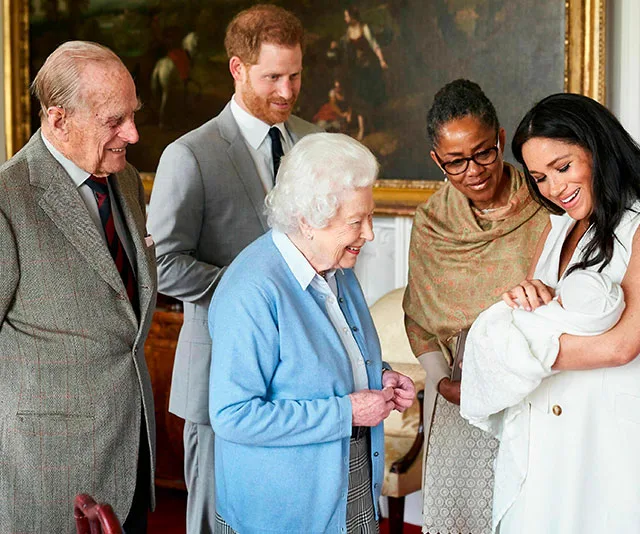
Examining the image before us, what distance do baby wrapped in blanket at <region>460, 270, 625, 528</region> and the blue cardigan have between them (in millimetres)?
358

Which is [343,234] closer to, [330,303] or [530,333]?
[330,303]

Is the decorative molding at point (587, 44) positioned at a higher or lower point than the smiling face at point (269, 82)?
higher

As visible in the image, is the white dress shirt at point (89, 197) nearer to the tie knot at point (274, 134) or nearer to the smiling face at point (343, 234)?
the smiling face at point (343, 234)

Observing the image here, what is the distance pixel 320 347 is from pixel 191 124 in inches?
131

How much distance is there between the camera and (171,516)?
16.7 feet

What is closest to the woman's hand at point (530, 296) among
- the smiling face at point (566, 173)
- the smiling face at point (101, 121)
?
the smiling face at point (566, 173)

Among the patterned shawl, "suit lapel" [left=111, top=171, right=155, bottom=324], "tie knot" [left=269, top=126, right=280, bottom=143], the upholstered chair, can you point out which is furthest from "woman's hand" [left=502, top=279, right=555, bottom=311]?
the upholstered chair

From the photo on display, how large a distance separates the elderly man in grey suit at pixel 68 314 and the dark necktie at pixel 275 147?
0.91 metres

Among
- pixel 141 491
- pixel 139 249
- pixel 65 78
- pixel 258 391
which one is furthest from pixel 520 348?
pixel 65 78

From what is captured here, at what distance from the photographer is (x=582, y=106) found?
7.60 ft

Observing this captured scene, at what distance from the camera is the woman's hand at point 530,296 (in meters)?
2.29

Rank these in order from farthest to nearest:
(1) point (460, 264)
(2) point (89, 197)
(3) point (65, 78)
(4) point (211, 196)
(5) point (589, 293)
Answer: (4) point (211, 196)
(1) point (460, 264)
(2) point (89, 197)
(3) point (65, 78)
(5) point (589, 293)

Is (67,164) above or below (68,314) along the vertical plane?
above

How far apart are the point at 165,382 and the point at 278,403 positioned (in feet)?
9.70
